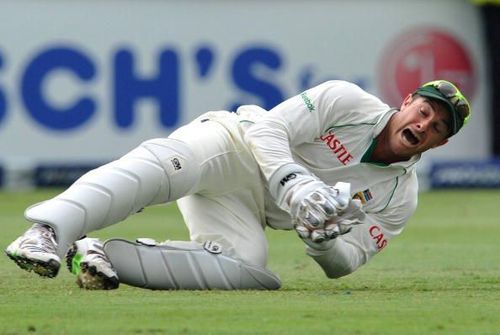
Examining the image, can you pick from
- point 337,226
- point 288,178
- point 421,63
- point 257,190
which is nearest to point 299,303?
point 337,226

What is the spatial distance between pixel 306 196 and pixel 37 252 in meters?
1.07

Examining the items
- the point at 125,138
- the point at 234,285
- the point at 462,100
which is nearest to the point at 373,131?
the point at 462,100

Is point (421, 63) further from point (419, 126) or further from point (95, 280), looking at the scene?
point (95, 280)

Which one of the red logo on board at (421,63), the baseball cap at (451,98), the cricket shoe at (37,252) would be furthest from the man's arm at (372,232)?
the red logo on board at (421,63)

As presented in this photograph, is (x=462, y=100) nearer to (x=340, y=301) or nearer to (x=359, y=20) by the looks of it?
(x=340, y=301)

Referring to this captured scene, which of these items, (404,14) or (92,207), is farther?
(404,14)

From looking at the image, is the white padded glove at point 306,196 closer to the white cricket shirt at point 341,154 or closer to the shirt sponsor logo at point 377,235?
the white cricket shirt at point 341,154

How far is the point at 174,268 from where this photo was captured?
5828mm

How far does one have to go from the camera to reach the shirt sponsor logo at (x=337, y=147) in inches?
236

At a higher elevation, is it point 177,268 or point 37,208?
point 37,208

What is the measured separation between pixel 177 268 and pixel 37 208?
2.25 ft

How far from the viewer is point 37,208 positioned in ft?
18.0

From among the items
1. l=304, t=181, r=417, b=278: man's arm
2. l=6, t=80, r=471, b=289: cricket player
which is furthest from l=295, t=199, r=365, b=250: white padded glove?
l=304, t=181, r=417, b=278: man's arm

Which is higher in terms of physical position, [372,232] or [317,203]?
[317,203]
